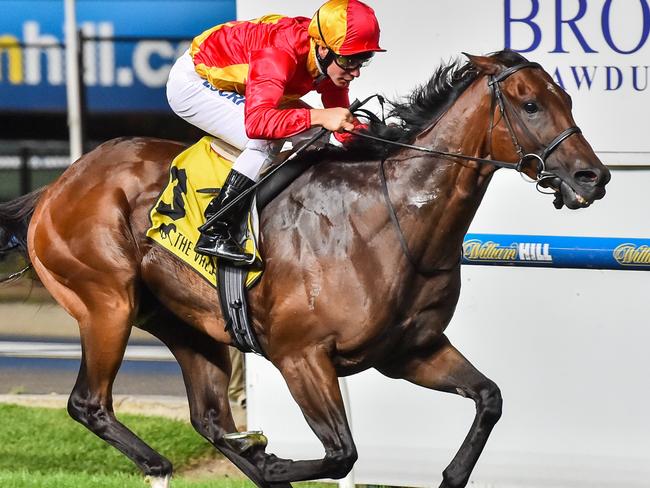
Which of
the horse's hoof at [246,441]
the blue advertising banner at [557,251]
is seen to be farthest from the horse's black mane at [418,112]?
the horse's hoof at [246,441]

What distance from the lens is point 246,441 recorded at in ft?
17.1

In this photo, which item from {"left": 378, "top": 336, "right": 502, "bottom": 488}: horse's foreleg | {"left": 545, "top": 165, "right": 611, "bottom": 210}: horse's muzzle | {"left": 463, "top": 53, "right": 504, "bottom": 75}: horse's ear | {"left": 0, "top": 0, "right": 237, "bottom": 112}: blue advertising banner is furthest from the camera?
{"left": 0, "top": 0, "right": 237, "bottom": 112}: blue advertising banner

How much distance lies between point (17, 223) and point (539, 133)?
224cm

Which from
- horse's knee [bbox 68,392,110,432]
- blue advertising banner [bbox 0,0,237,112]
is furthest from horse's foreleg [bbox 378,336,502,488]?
blue advertising banner [bbox 0,0,237,112]

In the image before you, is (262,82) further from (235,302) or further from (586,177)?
(586,177)

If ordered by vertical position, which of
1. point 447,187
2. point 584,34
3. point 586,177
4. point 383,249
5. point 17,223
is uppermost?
point 584,34

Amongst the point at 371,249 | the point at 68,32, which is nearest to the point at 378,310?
the point at 371,249

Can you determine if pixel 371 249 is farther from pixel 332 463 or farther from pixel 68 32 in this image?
pixel 68 32

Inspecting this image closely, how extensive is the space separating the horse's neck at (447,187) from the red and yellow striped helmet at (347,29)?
363mm

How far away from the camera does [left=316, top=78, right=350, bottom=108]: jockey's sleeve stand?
5.04 meters

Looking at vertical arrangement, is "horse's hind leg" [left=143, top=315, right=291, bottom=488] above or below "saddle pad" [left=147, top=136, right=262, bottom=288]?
below

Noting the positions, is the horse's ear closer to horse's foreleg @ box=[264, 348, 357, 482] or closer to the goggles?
the goggles

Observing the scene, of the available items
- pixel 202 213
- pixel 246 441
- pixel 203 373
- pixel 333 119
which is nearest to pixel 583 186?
pixel 333 119

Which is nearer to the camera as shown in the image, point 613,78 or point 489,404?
point 489,404
